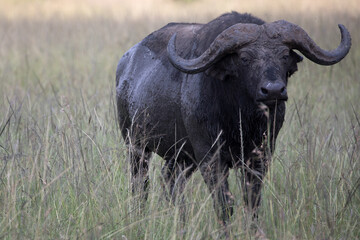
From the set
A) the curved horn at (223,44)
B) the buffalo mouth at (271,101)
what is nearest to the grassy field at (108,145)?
the buffalo mouth at (271,101)

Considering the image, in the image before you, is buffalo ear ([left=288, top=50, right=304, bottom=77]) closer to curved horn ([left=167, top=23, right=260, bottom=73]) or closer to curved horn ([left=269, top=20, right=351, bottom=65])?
curved horn ([left=269, top=20, right=351, bottom=65])

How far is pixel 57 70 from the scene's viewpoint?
32.3 ft

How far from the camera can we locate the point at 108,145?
4.82 meters

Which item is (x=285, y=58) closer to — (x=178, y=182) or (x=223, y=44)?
(x=223, y=44)

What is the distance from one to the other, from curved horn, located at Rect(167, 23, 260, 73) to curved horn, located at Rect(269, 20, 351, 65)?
189 mm

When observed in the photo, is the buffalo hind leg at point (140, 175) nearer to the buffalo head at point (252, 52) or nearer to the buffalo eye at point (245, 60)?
the buffalo head at point (252, 52)

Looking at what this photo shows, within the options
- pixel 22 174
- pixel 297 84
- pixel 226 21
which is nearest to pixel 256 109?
pixel 226 21

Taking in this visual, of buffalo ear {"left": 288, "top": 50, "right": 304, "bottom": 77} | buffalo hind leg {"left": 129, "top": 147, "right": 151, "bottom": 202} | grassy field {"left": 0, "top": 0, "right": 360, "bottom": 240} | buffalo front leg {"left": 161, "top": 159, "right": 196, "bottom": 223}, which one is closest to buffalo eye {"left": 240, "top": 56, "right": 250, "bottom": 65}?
buffalo ear {"left": 288, "top": 50, "right": 304, "bottom": 77}

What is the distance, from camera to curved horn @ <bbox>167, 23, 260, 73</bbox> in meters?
3.66

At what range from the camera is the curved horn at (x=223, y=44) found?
12.0 ft

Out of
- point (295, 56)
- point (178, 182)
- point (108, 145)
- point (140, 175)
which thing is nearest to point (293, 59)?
point (295, 56)

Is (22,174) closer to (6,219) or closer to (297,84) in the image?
(6,219)

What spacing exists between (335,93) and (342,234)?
4233 millimetres

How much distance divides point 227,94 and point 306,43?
0.62 metres
